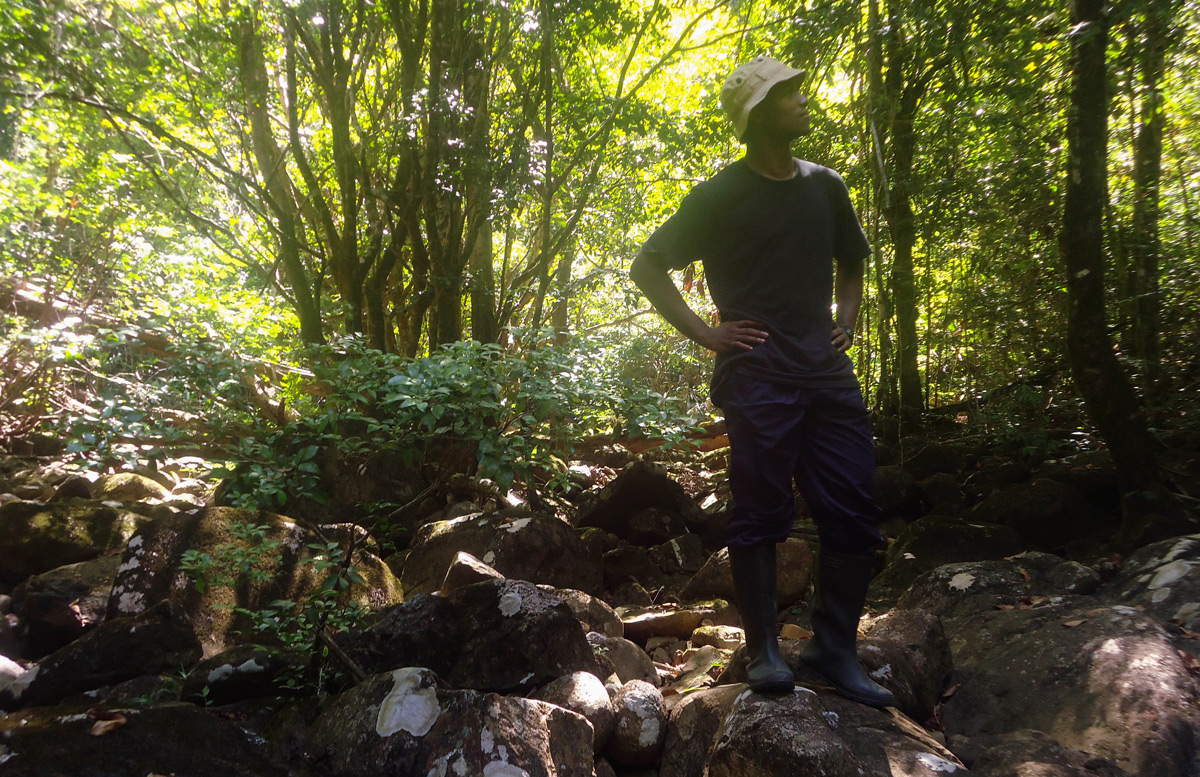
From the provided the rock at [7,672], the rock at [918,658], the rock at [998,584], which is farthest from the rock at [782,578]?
the rock at [7,672]

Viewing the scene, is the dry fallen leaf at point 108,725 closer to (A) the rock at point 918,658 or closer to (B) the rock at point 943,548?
(A) the rock at point 918,658

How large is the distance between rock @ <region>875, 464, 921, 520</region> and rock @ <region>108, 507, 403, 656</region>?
409 cm

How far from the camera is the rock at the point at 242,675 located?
2.66 m

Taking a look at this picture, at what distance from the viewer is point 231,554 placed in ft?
9.93

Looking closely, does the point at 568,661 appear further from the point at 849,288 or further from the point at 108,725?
the point at 849,288

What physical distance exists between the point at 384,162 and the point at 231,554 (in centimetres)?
663

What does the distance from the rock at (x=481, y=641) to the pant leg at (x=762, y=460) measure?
1.04 meters

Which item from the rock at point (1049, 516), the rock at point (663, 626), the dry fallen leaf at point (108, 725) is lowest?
the rock at point (663, 626)

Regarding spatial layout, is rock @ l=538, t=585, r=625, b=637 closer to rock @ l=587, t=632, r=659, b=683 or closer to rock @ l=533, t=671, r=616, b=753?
rock @ l=587, t=632, r=659, b=683

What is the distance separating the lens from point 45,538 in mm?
5609

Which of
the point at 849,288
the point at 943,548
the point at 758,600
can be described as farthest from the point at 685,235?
the point at 943,548

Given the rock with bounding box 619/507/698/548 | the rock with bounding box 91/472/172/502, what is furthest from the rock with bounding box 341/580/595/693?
the rock with bounding box 91/472/172/502

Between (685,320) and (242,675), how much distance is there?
2.05m

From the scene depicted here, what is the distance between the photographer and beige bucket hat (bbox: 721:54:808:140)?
226cm
